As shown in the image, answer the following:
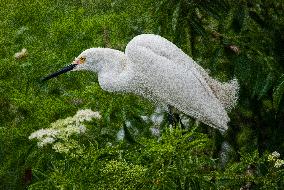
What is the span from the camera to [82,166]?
1.43 metres

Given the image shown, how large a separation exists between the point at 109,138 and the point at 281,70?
0.52 m

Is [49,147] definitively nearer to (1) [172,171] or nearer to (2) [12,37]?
(1) [172,171]

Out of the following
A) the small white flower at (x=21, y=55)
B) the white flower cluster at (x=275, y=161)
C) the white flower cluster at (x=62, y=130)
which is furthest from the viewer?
the small white flower at (x=21, y=55)

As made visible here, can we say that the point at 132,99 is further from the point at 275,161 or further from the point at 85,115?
the point at 275,161

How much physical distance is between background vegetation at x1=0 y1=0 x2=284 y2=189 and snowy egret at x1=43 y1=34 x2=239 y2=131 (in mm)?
49

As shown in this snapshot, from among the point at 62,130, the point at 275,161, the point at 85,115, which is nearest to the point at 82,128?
the point at 85,115

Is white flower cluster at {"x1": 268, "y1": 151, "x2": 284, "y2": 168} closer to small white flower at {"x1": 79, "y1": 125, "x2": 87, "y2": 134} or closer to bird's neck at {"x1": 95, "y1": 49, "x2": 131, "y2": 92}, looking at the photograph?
small white flower at {"x1": 79, "y1": 125, "x2": 87, "y2": 134}

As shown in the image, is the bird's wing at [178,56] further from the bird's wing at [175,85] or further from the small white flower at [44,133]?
the small white flower at [44,133]

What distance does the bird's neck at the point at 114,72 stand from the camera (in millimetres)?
2029

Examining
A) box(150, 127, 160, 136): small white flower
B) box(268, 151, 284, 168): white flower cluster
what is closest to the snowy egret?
box(150, 127, 160, 136): small white flower

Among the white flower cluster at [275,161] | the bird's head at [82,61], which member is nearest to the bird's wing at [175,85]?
the bird's head at [82,61]

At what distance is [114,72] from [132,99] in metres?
0.10

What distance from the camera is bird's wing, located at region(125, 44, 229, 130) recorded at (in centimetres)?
203

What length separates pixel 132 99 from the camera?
212cm
